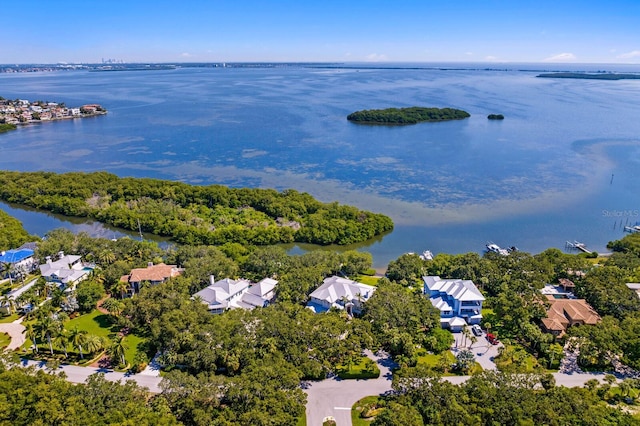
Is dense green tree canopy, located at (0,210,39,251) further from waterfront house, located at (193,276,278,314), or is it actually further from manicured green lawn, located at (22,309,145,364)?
waterfront house, located at (193,276,278,314)

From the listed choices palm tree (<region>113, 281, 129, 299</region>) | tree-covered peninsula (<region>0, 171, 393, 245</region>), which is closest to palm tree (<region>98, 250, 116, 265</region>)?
palm tree (<region>113, 281, 129, 299</region>)

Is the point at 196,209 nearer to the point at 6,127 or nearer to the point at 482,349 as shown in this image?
the point at 482,349

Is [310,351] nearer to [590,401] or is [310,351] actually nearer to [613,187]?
[590,401]

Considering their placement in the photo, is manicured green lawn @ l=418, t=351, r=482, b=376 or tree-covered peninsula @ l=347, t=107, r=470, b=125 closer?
manicured green lawn @ l=418, t=351, r=482, b=376

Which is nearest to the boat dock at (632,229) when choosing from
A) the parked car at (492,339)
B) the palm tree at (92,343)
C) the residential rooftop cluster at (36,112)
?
the parked car at (492,339)

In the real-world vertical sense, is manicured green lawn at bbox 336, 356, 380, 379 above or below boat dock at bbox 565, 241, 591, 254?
below

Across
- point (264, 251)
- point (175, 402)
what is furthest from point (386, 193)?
point (175, 402)

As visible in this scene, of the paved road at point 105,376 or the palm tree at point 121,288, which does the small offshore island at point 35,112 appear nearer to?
the palm tree at point 121,288

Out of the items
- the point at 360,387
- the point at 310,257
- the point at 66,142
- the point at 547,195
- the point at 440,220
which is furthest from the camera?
the point at 66,142
